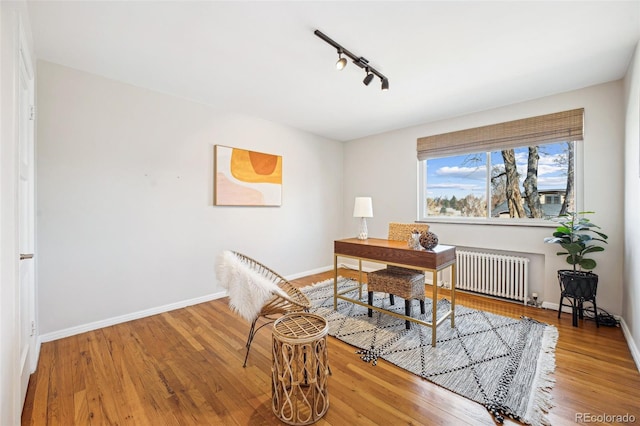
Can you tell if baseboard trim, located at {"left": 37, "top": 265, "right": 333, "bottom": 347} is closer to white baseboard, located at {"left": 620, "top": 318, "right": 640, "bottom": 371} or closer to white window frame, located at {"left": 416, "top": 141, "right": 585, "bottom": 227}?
white window frame, located at {"left": 416, "top": 141, "right": 585, "bottom": 227}

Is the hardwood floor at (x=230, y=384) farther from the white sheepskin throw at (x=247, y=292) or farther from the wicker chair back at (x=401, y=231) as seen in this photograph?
the wicker chair back at (x=401, y=231)

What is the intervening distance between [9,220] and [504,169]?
460 cm

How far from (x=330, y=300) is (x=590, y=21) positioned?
11.0ft

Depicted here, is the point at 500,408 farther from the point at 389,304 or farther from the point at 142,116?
the point at 142,116

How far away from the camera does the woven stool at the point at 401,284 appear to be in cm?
255

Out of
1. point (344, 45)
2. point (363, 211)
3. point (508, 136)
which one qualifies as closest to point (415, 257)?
point (363, 211)

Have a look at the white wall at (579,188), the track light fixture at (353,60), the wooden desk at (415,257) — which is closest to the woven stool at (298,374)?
the wooden desk at (415,257)

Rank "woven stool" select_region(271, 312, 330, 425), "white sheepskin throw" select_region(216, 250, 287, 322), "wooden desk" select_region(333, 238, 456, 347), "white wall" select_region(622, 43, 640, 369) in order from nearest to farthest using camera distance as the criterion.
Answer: "woven stool" select_region(271, 312, 330, 425), "white sheepskin throw" select_region(216, 250, 287, 322), "white wall" select_region(622, 43, 640, 369), "wooden desk" select_region(333, 238, 456, 347)

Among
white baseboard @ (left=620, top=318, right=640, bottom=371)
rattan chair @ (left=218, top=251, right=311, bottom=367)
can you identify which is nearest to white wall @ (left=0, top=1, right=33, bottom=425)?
rattan chair @ (left=218, top=251, right=311, bottom=367)

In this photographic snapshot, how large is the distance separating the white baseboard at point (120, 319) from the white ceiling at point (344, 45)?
2414mm

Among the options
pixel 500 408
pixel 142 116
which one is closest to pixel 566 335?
pixel 500 408

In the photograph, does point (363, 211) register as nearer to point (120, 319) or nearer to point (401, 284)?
point (401, 284)

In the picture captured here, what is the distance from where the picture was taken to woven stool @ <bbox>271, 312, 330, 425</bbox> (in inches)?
59.8

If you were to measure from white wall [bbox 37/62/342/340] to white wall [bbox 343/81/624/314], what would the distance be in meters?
2.09
